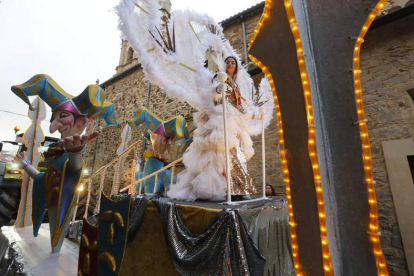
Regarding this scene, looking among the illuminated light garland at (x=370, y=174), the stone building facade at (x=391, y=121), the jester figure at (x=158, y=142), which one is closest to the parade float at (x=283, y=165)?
the illuminated light garland at (x=370, y=174)

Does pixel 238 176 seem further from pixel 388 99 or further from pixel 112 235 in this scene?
pixel 388 99

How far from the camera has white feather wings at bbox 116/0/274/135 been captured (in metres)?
2.10

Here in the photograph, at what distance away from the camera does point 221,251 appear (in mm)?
1244

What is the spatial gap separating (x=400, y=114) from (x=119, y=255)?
4784 mm

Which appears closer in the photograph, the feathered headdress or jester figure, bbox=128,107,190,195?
the feathered headdress

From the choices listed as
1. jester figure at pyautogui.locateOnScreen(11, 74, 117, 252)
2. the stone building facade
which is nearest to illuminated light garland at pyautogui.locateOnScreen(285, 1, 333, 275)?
jester figure at pyautogui.locateOnScreen(11, 74, 117, 252)

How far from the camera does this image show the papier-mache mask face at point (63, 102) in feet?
9.70

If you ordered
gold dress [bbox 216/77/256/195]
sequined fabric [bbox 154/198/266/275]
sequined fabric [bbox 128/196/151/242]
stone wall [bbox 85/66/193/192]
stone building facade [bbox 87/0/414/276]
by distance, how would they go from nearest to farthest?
sequined fabric [bbox 154/198/266/275] < sequined fabric [bbox 128/196/151/242] < gold dress [bbox 216/77/256/195] < stone building facade [bbox 87/0/414/276] < stone wall [bbox 85/66/193/192]

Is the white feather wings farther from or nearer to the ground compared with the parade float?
farther from the ground

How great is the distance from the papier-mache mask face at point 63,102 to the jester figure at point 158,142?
5.84ft

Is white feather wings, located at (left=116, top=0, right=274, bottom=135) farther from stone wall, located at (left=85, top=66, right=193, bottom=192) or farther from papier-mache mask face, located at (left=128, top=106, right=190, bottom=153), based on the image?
stone wall, located at (left=85, top=66, right=193, bottom=192)

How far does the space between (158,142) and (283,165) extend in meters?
4.17

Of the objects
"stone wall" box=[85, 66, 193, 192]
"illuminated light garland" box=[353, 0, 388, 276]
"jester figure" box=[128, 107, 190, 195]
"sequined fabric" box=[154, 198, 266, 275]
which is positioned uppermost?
"stone wall" box=[85, 66, 193, 192]

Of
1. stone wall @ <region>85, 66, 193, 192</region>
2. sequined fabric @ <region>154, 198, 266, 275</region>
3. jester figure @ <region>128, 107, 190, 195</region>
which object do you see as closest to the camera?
sequined fabric @ <region>154, 198, 266, 275</region>
